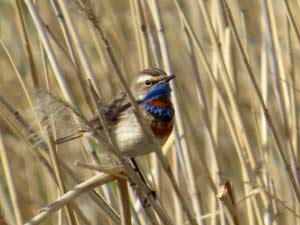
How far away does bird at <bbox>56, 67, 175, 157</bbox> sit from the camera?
321cm

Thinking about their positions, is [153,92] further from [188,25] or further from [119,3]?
[119,3]

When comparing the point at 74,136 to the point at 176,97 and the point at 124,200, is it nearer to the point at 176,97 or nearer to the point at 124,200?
the point at 176,97

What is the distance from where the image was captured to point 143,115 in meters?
3.33

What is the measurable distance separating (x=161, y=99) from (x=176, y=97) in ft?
0.23

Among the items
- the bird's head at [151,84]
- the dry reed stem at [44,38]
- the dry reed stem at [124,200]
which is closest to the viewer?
the dry reed stem at [124,200]

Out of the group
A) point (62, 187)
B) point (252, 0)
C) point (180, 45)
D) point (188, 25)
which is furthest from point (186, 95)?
point (62, 187)

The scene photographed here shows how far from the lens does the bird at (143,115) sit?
10.5 feet

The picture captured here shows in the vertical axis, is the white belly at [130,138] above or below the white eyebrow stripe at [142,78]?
below

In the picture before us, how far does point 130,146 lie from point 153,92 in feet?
1.10

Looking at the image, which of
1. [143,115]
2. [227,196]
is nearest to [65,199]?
[227,196]

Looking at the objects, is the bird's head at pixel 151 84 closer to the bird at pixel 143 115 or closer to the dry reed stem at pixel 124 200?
the bird at pixel 143 115

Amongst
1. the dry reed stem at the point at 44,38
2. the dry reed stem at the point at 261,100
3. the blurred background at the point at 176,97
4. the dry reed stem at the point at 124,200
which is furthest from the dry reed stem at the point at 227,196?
the dry reed stem at the point at 44,38

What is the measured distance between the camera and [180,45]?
4840 millimetres

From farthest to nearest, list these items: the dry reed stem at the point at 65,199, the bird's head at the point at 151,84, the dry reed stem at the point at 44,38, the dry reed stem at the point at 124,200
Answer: the bird's head at the point at 151,84 < the dry reed stem at the point at 44,38 < the dry reed stem at the point at 124,200 < the dry reed stem at the point at 65,199
